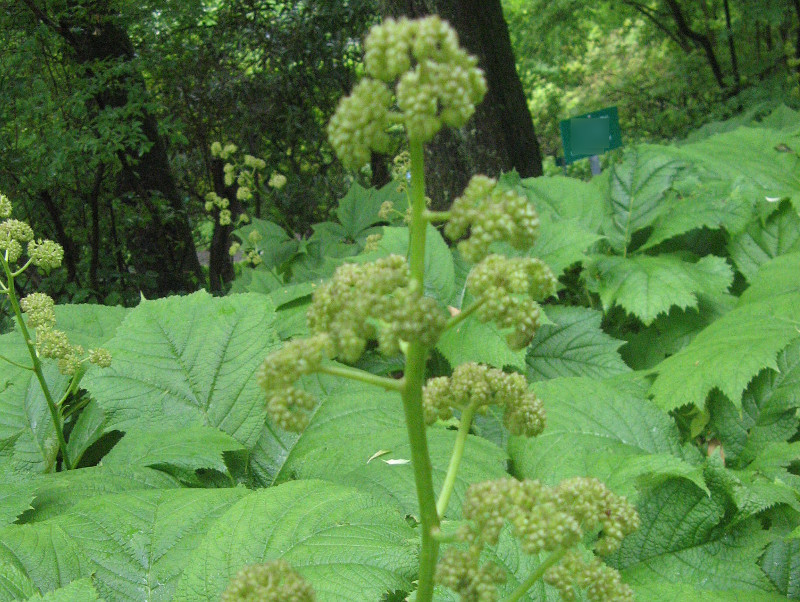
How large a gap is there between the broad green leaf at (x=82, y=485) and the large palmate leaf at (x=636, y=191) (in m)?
2.55

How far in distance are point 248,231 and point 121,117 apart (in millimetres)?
1665

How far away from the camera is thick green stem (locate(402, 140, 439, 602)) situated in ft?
2.09

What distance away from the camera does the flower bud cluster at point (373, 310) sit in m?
0.60

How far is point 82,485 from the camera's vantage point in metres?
1.64

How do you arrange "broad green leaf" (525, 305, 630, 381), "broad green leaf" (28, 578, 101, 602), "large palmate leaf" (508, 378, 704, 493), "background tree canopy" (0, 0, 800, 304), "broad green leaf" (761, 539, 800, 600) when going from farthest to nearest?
"background tree canopy" (0, 0, 800, 304), "broad green leaf" (525, 305, 630, 381), "large palmate leaf" (508, 378, 704, 493), "broad green leaf" (761, 539, 800, 600), "broad green leaf" (28, 578, 101, 602)

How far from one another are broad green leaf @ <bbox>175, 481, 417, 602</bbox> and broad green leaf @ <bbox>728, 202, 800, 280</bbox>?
8.69 feet

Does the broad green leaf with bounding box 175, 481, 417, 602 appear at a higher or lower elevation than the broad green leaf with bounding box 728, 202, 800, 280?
higher

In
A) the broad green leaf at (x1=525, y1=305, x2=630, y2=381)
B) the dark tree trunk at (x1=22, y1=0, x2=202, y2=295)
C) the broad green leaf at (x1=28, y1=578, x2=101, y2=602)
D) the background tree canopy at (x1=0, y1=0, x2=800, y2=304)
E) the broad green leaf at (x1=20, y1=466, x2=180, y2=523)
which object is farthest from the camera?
the dark tree trunk at (x1=22, y1=0, x2=202, y2=295)

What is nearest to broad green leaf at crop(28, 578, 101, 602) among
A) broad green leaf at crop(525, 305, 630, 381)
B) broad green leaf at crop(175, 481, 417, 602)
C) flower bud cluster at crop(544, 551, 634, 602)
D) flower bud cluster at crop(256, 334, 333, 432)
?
broad green leaf at crop(175, 481, 417, 602)

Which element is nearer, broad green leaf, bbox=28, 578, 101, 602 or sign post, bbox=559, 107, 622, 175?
broad green leaf, bbox=28, 578, 101, 602

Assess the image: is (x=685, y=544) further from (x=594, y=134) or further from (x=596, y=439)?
(x=594, y=134)

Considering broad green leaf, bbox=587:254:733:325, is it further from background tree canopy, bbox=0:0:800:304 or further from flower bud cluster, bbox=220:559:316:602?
flower bud cluster, bbox=220:559:316:602

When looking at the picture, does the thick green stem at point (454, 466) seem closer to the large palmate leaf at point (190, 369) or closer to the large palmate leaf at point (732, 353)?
the large palmate leaf at point (190, 369)

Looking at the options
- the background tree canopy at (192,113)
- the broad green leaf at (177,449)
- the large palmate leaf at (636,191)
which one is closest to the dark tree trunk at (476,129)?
the background tree canopy at (192,113)
